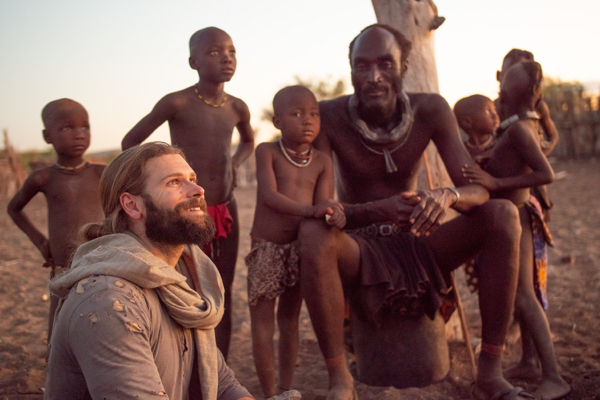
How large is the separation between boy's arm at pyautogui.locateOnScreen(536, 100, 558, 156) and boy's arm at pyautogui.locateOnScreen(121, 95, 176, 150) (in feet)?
8.37

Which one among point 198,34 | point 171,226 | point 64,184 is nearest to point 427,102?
point 198,34

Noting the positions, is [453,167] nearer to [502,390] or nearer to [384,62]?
[384,62]

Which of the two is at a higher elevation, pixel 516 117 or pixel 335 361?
pixel 516 117

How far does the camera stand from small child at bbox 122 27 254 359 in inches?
128

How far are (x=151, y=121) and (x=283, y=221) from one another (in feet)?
3.25

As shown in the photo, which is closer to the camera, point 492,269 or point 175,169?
point 175,169

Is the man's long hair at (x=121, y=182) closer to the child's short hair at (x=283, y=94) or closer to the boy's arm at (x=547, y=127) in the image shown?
the child's short hair at (x=283, y=94)

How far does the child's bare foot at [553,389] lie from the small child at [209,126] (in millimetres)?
1830

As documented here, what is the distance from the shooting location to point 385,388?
312 centimetres

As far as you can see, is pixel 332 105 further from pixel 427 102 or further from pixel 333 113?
pixel 427 102

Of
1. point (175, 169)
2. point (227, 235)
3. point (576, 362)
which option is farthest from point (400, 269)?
point (175, 169)

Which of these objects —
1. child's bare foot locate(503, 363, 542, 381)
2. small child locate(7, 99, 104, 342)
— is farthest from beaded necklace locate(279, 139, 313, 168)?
child's bare foot locate(503, 363, 542, 381)

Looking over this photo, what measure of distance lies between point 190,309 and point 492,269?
173 cm

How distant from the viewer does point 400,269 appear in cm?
302
